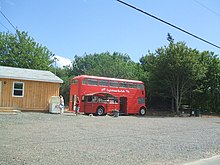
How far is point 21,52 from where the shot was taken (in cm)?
4825

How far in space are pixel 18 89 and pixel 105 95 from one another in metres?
8.93

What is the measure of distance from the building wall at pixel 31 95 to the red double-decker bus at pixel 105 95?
3.85 m

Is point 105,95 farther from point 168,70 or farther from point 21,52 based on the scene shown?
point 21,52

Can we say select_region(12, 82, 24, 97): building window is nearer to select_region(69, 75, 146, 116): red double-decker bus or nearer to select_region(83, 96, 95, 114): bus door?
select_region(69, 75, 146, 116): red double-decker bus

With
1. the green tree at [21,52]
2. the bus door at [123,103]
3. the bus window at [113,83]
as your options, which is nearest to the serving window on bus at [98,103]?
the bus window at [113,83]

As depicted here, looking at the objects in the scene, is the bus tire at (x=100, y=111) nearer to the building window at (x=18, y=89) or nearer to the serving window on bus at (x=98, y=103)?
the serving window on bus at (x=98, y=103)

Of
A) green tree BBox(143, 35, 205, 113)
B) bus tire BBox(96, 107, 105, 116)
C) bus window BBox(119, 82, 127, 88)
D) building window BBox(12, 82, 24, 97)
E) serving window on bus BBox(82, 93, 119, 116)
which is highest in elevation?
green tree BBox(143, 35, 205, 113)

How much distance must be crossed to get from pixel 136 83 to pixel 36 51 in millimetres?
23489

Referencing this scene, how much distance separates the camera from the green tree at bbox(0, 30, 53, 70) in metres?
47.2

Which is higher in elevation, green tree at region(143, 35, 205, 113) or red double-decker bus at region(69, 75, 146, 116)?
green tree at region(143, 35, 205, 113)

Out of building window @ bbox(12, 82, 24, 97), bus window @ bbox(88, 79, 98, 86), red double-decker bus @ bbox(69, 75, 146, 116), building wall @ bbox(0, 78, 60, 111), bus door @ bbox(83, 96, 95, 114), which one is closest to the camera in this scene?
building wall @ bbox(0, 78, 60, 111)

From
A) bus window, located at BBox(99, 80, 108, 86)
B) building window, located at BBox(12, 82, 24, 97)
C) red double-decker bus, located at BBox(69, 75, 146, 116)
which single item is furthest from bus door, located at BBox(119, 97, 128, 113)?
building window, located at BBox(12, 82, 24, 97)

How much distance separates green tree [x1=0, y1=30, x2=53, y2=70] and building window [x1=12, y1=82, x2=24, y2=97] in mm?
24052

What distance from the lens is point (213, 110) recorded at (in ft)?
132
